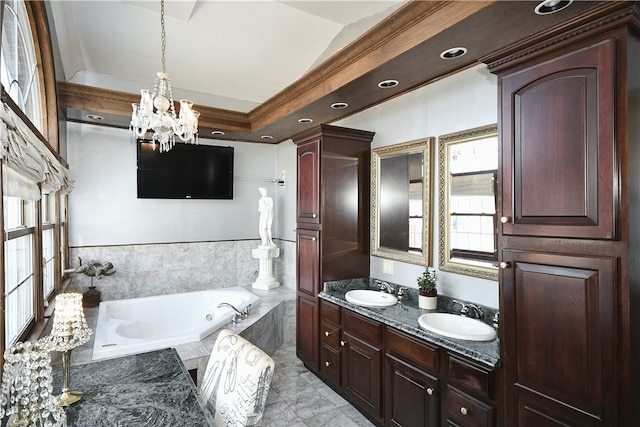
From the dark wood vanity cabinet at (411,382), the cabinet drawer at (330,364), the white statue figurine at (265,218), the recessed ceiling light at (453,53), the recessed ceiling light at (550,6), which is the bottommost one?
the cabinet drawer at (330,364)

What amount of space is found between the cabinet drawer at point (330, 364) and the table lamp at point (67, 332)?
196 cm

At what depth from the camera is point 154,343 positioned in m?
2.66

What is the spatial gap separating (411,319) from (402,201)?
1046 millimetres

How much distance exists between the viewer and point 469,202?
2393mm

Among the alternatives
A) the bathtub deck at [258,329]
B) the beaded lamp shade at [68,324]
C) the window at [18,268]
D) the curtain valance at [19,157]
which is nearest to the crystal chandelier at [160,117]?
the curtain valance at [19,157]

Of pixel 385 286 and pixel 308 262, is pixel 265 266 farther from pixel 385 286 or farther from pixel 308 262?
pixel 385 286

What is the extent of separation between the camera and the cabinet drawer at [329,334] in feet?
9.43

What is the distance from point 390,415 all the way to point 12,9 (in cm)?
341

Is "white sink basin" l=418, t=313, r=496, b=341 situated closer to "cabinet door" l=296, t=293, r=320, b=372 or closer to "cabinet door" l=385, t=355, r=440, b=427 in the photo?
"cabinet door" l=385, t=355, r=440, b=427

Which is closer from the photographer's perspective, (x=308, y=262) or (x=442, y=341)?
(x=442, y=341)

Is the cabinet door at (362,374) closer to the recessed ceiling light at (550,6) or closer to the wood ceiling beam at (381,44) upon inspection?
the wood ceiling beam at (381,44)

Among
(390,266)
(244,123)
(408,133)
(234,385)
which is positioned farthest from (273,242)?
(234,385)

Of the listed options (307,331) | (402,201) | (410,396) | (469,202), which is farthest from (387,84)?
(307,331)

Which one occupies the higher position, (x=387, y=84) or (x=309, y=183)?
(x=387, y=84)
